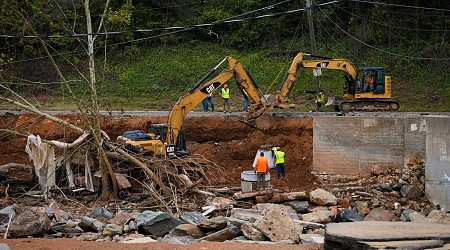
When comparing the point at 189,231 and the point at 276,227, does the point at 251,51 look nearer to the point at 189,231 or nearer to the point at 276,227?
the point at 189,231

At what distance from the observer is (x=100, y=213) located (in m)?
17.5

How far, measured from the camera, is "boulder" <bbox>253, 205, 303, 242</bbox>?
44.5 feet

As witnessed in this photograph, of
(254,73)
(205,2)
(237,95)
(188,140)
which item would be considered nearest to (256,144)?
(188,140)

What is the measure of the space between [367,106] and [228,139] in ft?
19.9

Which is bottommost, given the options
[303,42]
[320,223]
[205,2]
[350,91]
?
[320,223]

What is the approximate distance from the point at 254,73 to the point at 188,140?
35.8 feet

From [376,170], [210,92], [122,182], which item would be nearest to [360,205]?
[376,170]

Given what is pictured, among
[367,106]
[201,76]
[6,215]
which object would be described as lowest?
[6,215]

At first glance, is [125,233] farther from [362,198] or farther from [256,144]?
[256,144]

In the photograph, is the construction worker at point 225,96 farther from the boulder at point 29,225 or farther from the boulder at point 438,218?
the boulder at point 29,225

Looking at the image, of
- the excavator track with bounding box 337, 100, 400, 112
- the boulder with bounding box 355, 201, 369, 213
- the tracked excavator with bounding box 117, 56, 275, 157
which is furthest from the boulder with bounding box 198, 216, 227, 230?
the excavator track with bounding box 337, 100, 400, 112

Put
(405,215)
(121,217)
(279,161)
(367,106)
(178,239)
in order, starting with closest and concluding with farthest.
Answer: (178,239) < (121,217) < (405,215) < (279,161) < (367,106)

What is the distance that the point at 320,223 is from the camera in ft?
54.2

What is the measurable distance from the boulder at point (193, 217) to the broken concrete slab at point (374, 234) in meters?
5.53
